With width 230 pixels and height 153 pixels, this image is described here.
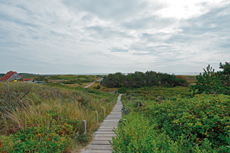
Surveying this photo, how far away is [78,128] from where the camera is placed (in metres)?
5.32

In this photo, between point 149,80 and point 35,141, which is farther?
point 149,80

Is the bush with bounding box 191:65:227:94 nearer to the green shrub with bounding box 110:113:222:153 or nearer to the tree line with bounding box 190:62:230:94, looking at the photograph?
the tree line with bounding box 190:62:230:94

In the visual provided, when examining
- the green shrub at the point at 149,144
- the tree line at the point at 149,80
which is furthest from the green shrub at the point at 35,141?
the tree line at the point at 149,80

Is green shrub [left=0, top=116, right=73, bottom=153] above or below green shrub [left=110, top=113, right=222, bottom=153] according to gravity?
below

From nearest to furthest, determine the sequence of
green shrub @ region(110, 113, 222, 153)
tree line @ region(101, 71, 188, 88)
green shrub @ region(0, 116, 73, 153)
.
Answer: green shrub @ region(110, 113, 222, 153) < green shrub @ region(0, 116, 73, 153) < tree line @ region(101, 71, 188, 88)

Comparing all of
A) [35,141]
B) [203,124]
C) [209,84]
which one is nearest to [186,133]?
[203,124]

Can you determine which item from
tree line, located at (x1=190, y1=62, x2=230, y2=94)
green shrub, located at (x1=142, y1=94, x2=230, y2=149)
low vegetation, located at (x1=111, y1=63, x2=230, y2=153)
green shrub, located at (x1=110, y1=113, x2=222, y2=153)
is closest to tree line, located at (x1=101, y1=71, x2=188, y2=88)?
tree line, located at (x1=190, y1=62, x2=230, y2=94)

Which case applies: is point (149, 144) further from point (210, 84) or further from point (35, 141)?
point (210, 84)

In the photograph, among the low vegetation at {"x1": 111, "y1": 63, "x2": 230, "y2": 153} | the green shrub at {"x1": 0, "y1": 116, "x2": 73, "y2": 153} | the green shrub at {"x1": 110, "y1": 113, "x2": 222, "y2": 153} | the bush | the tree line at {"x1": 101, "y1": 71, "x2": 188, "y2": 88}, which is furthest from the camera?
the tree line at {"x1": 101, "y1": 71, "x2": 188, "y2": 88}

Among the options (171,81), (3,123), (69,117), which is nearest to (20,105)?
(3,123)

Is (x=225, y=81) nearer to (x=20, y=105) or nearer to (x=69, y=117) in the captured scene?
(x=69, y=117)

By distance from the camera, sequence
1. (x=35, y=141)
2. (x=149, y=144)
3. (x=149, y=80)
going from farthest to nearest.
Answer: (x=149, y=80) → (x=35, y=141) → (x=149, y=144)

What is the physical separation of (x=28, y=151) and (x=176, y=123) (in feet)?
13.4

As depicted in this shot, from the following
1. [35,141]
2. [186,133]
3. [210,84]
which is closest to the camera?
[35,141]
